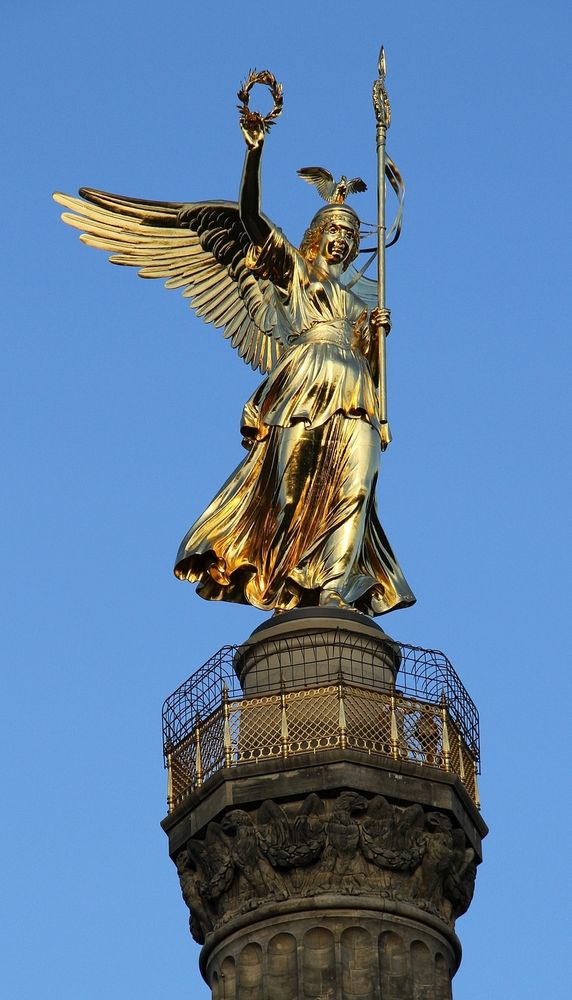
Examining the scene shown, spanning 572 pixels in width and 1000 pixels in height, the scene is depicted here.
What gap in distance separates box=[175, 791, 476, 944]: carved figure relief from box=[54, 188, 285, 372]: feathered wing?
910cm

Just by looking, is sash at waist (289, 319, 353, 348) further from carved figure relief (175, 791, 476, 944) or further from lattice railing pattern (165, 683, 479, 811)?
carved figure relief (175, 791, 476, 944)

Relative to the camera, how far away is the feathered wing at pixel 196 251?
4359 cm

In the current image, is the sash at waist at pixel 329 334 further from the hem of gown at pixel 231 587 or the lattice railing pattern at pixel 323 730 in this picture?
the lattice railing pattern at pixel 323 730

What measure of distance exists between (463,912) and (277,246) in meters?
10.7

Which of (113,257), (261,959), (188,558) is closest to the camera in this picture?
(261,959)

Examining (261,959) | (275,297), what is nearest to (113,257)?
(275,297)

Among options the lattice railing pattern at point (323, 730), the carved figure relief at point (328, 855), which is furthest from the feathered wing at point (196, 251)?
the carved figure relief at point (328, 855)

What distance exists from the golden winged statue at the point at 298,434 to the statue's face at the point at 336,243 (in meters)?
0.02

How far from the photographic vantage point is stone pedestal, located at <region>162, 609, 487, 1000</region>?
1419 inches

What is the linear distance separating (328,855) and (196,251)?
11.7 meters

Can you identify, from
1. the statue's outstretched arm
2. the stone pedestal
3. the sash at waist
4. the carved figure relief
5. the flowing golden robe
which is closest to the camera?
the stone pedestal

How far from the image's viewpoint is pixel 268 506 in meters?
41.1

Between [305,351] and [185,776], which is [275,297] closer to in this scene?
[305,351]

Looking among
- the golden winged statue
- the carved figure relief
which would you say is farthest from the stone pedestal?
A: the golden winged statue
